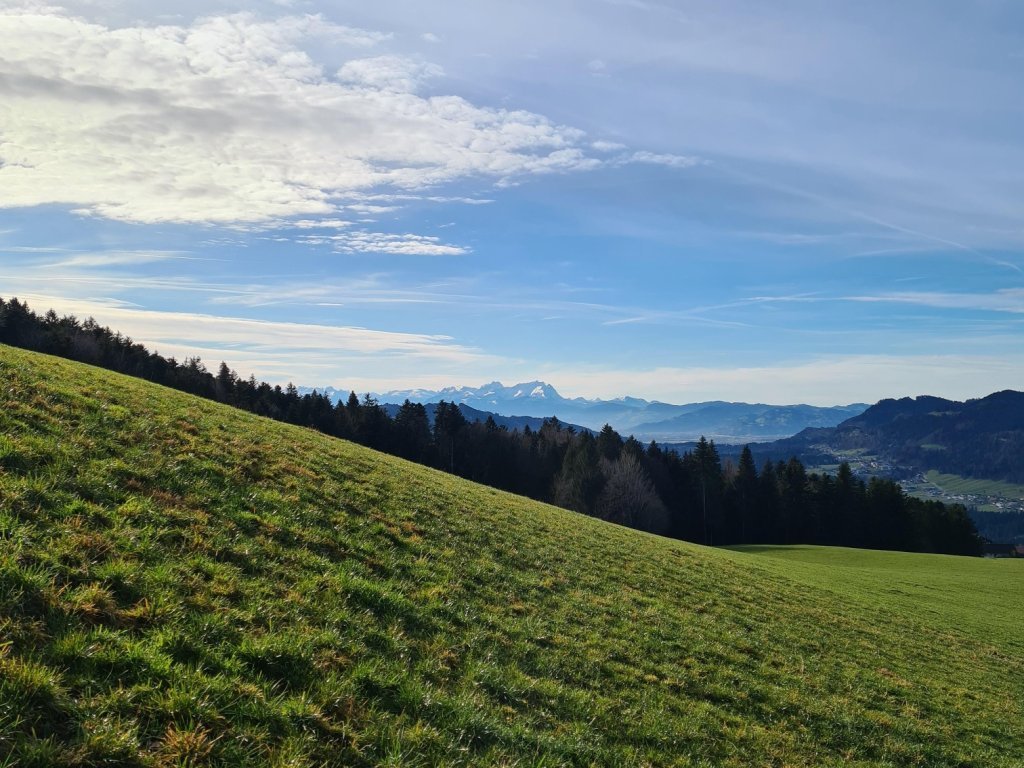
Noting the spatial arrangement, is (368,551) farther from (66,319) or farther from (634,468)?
(66,319)

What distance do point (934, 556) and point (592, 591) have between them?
264 ft

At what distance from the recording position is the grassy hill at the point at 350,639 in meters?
6.29

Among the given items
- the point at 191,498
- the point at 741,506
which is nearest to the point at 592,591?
the point at 191,498

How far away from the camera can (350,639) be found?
8.84m

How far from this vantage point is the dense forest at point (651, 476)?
104m

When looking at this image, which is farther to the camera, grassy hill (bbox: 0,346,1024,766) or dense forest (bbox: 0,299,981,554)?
dense forest (bbox: 0,299,981,554)

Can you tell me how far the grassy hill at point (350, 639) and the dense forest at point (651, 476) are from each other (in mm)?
84155

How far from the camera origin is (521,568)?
17.2 m

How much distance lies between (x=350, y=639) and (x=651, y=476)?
10824 cm

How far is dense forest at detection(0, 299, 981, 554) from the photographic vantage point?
340 feet

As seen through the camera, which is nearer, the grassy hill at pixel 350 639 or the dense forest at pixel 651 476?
the grassy hill at pixel 350 639

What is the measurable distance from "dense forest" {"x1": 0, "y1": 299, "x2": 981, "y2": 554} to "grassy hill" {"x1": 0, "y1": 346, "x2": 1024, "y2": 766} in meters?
84.2

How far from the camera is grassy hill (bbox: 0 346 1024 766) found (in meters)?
6.29

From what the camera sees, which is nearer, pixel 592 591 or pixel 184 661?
pixel 184 661
